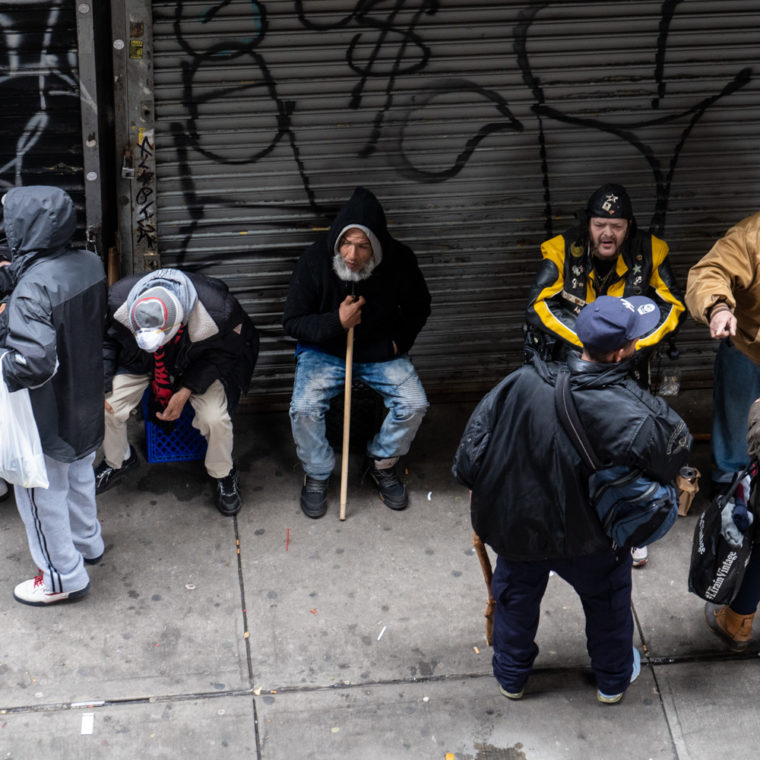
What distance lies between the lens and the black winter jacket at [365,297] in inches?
220

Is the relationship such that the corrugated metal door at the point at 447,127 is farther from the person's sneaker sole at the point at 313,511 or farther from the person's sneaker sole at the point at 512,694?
the person's sneaker sole at the point at 512,694

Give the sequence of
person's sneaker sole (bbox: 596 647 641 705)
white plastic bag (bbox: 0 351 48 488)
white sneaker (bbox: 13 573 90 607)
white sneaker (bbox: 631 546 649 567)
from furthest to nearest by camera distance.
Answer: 1. white sneaker (bbox: 631 546 649 567)
2. white sneaker (bbox: 13 573 90 607)
3. person's sneaker sole (bbox: 596 647 641 705)
4. white plastic bag (bbox: 0 351 48 488)

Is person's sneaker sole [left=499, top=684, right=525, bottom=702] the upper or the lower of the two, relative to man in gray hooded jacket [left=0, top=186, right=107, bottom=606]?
lower

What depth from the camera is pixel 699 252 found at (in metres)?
6.42

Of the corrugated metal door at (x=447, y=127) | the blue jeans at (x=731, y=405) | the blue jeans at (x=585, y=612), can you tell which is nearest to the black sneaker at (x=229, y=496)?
the corrugated metal door at (x=447, y=127)

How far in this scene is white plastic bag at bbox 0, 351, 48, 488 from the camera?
177 inches

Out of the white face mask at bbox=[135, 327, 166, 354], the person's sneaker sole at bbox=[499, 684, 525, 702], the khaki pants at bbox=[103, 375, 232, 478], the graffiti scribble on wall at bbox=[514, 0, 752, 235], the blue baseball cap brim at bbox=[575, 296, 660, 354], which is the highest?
the graffiti scribble on wall at bbox=[514, 0, 752, 235]

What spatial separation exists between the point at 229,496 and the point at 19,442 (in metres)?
1.42

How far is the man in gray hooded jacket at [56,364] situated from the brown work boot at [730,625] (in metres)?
2.91

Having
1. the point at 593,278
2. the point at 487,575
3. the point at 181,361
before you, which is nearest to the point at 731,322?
the point at 593,278

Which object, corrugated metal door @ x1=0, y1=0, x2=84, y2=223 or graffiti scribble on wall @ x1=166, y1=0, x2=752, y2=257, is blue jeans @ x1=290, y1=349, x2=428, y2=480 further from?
corrugated metal door @ x1=0, y1=0, x2=84, y2=223

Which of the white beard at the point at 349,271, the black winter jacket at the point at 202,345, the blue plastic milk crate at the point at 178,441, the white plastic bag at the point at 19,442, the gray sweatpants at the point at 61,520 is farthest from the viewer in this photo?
the blue plastic milk crate at the point at 178,441

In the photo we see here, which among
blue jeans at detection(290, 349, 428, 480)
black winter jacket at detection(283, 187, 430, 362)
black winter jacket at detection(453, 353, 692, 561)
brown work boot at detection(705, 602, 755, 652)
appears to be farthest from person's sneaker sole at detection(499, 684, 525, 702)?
black winter jacket at detection(283, 187, 430, 362)

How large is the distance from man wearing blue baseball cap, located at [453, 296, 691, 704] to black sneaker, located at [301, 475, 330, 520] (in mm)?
1460
